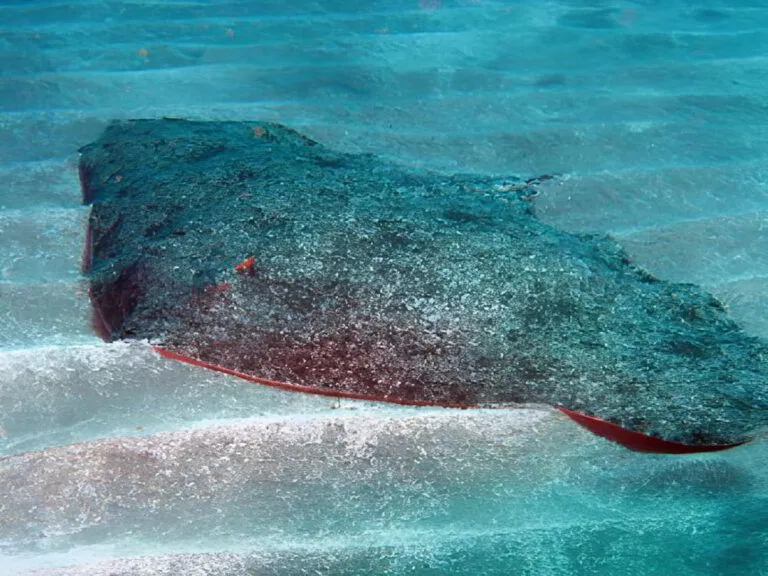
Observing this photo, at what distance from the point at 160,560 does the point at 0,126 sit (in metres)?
2.84

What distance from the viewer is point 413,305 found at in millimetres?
2205

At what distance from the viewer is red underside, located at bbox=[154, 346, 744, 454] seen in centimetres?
186

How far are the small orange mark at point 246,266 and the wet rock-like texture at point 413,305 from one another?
0.01 m

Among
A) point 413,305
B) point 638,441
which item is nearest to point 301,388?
point 413,305

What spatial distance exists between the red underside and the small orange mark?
0.29 meters

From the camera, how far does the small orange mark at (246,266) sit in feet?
7.49

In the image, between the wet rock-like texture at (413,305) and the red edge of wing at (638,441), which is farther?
the wet rock-like texture at (413,305)

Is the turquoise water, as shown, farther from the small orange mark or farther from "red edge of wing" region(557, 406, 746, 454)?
the small orange mark

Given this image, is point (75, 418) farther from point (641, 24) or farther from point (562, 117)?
point (641, 24)

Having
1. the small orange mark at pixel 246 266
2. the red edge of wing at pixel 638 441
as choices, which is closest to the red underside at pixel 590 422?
the red edge of wing at pixel 638 441

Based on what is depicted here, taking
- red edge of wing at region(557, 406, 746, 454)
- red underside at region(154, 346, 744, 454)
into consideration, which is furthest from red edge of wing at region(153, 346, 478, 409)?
red edge of wing at region(557, 406, 746, 454)

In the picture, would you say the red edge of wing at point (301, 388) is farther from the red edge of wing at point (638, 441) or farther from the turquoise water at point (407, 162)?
the red edge of wing at point (638, 441)

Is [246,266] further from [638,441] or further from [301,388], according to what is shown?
[638,441]

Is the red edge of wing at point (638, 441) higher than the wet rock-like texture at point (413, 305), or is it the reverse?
the wet rock-like texture at point (413, 305)
